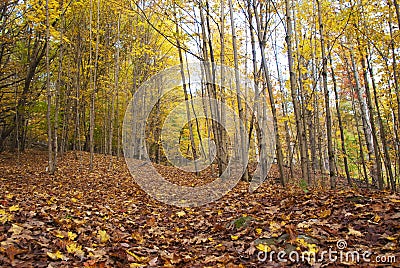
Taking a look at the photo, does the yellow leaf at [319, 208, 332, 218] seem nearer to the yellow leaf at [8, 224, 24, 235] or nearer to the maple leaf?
the maple leaf

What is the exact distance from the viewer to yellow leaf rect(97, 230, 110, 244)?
4066 millimetres

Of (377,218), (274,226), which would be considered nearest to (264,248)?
(274,226)

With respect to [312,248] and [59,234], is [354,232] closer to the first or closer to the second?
[312,248]

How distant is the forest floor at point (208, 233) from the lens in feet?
10.2

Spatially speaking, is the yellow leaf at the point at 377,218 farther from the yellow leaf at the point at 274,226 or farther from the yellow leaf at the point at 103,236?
the yellow leaf at the point at 103,236

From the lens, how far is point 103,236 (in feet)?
13.7

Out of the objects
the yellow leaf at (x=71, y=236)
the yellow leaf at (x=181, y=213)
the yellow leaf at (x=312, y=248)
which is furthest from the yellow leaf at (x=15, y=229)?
the yellow leaf at (x=312, y=248)

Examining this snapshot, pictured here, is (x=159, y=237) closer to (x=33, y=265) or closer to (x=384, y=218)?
(x=33, y=265)

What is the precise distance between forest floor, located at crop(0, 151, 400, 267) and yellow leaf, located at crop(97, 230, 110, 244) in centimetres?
1

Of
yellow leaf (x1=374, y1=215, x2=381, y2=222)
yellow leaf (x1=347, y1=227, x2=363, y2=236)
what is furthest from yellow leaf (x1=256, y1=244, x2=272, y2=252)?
yellow leaf (x1=374, y1=215, x2=381, y2=222)

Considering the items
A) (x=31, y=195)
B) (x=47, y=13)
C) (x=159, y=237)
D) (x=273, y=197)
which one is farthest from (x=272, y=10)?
(x=31, y=195)

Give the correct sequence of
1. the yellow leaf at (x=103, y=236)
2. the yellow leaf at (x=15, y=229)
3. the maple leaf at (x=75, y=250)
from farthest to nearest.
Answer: the yellow leaf at (x=103, y=236) → the yellow leaf at (x=15, y=229) → the maple leaf at (x=75, y=250)

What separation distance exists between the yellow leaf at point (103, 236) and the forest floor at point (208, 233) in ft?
0.04

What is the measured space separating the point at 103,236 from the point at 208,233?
1544 millimetres
